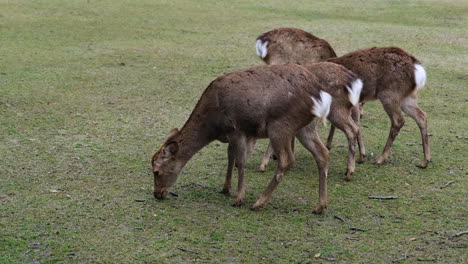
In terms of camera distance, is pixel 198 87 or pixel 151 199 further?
pixel 198 87

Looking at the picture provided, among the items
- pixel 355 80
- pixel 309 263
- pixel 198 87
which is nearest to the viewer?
pixel 309 263

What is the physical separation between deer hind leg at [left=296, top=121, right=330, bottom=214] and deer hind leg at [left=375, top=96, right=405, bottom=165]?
124 cm

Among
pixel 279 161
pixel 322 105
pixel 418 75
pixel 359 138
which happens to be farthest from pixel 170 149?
pixel 418 75

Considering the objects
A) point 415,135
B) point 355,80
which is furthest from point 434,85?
point 355,80

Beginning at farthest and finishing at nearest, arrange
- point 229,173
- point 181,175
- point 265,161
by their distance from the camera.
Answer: point 265,161
point 181,175
point 229,173

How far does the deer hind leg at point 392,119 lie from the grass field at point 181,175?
101 millimetres

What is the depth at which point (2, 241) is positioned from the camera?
4168mm

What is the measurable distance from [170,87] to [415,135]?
125 inches

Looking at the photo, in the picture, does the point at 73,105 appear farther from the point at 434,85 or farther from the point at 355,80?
the point at 434,85

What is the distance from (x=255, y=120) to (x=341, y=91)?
990mm

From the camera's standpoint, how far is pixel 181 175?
5.57 metres

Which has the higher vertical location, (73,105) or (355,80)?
(355,80)

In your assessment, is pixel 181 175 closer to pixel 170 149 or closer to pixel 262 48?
pixel 170 149

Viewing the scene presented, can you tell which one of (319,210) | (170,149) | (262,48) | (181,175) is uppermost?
(262,48)
